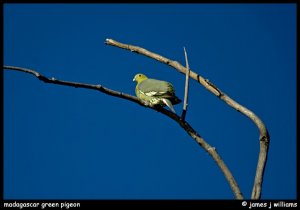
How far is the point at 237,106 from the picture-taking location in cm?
418

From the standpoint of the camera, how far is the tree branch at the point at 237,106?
367 centimetres

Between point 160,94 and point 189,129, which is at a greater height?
point 160,94

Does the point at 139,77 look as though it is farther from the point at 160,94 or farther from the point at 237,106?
the point at 237,106

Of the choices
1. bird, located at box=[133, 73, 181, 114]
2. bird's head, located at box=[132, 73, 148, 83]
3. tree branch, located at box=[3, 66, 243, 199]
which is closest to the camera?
tree branch, located at box=[3, 66, 243, 199]

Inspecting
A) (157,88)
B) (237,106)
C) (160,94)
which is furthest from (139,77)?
(237,106)

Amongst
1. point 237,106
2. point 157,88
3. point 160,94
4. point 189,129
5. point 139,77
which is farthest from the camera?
point 139,77

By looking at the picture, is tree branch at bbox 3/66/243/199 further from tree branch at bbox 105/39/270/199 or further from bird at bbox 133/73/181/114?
bird at bbox 133/73/181/114

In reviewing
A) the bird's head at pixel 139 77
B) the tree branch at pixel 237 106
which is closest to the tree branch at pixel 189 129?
the tree branch at pixel 237 106

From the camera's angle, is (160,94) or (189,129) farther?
(160,94)

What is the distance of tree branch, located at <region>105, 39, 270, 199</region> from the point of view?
144 inches

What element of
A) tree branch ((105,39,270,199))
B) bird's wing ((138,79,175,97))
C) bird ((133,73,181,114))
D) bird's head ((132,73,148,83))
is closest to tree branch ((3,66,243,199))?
tree branch ((105,39,270,199))

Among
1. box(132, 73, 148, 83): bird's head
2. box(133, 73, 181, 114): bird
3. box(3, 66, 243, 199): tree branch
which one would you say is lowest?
box(3, 66, 243, 199): tree branch
